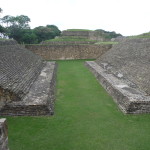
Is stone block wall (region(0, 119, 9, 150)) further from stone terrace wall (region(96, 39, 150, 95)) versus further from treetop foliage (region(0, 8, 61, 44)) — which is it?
treetop foliage (region(0, 8, 61, 44))

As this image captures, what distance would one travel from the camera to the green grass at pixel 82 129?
16.4 ft

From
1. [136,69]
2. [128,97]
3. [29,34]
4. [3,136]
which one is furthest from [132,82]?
[29,34]

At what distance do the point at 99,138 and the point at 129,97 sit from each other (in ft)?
7.61

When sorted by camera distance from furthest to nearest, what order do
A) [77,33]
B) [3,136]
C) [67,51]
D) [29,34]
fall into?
[29,34], [77,33], [67,51], [3,136]

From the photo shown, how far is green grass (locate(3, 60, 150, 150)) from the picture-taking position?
499 cm

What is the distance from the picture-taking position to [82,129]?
18.9ft

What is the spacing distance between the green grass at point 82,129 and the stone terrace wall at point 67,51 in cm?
1323

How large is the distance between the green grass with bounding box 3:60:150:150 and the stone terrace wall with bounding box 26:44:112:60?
13228mm

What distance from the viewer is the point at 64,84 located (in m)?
10.6

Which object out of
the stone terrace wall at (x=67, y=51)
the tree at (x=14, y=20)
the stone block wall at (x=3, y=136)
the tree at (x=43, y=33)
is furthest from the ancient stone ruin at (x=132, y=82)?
the tree at (x=14, y=20)

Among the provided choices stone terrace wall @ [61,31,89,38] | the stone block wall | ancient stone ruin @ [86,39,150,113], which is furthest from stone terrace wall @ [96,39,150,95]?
stone terrace wall @ [61,31,89,38]

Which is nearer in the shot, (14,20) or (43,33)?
(43,33)

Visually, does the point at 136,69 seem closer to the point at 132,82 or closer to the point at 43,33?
the point at 132,82

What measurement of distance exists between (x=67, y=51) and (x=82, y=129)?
51.7 feet
